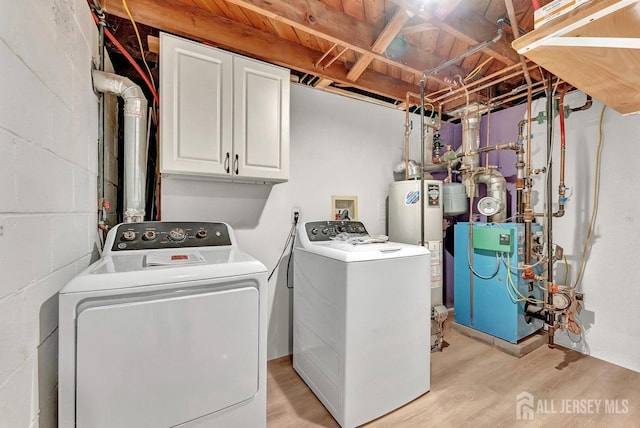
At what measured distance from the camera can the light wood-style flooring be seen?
1.65 m

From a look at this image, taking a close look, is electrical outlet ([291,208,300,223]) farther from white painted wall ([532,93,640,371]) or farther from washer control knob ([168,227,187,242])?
white painted wall ([532,93,640,371])

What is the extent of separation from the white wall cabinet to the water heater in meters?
1.33

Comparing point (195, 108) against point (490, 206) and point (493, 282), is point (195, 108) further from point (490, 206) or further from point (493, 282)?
point (493, 282)

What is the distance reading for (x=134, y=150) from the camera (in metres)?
1.62

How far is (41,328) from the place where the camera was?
93cm

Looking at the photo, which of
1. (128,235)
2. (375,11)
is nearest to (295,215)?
(128,235)

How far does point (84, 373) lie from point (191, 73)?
157cm

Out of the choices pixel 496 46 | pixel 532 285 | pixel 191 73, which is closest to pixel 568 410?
pixel 532 285

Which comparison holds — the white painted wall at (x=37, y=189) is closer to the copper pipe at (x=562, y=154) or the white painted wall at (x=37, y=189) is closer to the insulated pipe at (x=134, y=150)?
the insulated pipe at (x=134, y=150)

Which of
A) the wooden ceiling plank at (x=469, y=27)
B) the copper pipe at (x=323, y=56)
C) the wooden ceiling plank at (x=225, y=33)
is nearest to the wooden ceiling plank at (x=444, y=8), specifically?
the wooden ceiling plank at (x=469, y=27)

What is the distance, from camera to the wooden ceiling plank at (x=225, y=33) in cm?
169

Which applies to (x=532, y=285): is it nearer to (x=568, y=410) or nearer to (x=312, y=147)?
(x=568, y=410)

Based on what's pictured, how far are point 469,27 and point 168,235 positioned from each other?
→ 2.42 m
